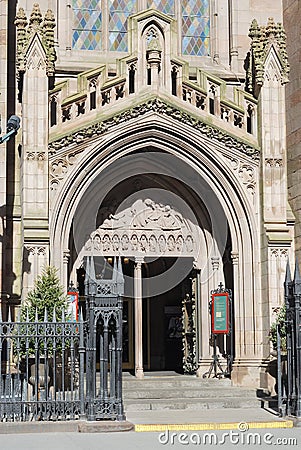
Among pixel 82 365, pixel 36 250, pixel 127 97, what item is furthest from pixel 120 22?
pixel 82 365

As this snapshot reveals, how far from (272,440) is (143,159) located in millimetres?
8902

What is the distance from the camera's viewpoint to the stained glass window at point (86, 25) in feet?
74.7

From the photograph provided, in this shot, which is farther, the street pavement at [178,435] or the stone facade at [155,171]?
the stone facade at [155,171]

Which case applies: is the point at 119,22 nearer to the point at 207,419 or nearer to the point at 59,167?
the point at 59,167

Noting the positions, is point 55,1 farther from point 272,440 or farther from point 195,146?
point 272,440

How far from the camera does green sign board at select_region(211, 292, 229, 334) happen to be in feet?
66.7

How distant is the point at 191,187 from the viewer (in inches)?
837

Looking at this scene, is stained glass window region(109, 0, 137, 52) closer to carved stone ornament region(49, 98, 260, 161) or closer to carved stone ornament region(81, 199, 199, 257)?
carved stone ornament region(49, 98, 260, 161)

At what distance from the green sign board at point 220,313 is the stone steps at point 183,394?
117cm

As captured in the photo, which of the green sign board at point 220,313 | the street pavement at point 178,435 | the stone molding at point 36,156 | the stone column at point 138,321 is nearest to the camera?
the street pavement at point 178,435

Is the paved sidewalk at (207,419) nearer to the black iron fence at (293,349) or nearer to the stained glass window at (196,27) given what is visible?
the black iron fence at (293,349)

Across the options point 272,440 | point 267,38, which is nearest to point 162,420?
point 272,440

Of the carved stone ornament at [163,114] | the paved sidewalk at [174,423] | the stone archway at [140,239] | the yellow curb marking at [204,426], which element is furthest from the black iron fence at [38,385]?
the stone archway at [140,239]

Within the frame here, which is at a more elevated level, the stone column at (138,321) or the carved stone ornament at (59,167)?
the carved stone ornament at (59,167)
